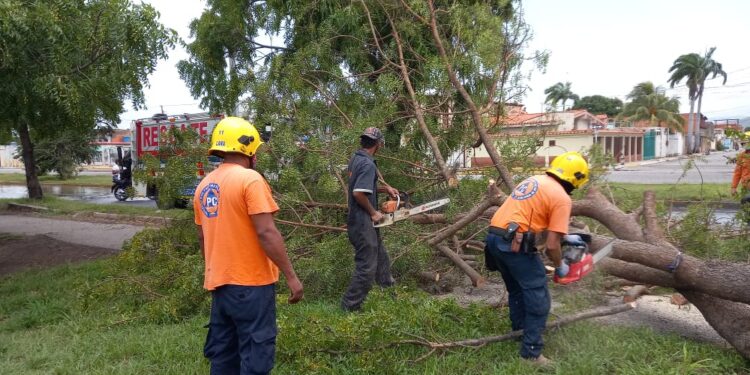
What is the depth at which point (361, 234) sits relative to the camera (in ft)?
14.4

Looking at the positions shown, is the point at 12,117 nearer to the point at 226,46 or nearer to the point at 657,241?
the point at 226,46

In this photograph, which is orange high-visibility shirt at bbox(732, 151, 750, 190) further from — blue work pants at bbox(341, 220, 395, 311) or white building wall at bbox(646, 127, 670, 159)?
white building wall at bbox(646, 127, 670, 159)

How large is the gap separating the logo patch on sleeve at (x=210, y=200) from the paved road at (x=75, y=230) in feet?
22.1

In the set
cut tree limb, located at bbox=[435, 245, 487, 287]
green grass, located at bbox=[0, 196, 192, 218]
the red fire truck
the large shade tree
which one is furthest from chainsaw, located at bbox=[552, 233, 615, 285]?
the red fire truck

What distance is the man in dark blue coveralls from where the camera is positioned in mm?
4316

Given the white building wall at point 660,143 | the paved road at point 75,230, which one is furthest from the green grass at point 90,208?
the white building wall at point 660,143

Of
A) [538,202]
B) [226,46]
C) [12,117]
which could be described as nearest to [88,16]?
[12,117]

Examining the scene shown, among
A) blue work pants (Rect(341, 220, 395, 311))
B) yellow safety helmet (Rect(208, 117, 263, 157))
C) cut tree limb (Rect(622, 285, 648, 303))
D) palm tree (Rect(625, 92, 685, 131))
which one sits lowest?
cut tree limb (Rect(622, 285, 648, 303))

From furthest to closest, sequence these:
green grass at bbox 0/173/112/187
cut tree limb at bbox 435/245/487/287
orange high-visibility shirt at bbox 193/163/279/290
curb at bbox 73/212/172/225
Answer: green grass at bbox 0/173/112/187, curb at bbox 73/212/172/225, cut tree limb at bbox 435/245/487/287, orange high-visibility shirt at bbox 193/163/279/290

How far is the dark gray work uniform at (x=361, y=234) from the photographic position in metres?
4.32

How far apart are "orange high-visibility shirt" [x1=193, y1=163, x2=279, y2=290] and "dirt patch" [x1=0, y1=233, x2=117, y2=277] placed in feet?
20.0

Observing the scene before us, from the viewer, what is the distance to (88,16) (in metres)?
5.69

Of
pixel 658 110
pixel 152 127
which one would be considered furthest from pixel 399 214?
pixel 658 110

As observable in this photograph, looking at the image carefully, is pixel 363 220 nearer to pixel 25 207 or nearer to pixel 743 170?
pixel 743 170
